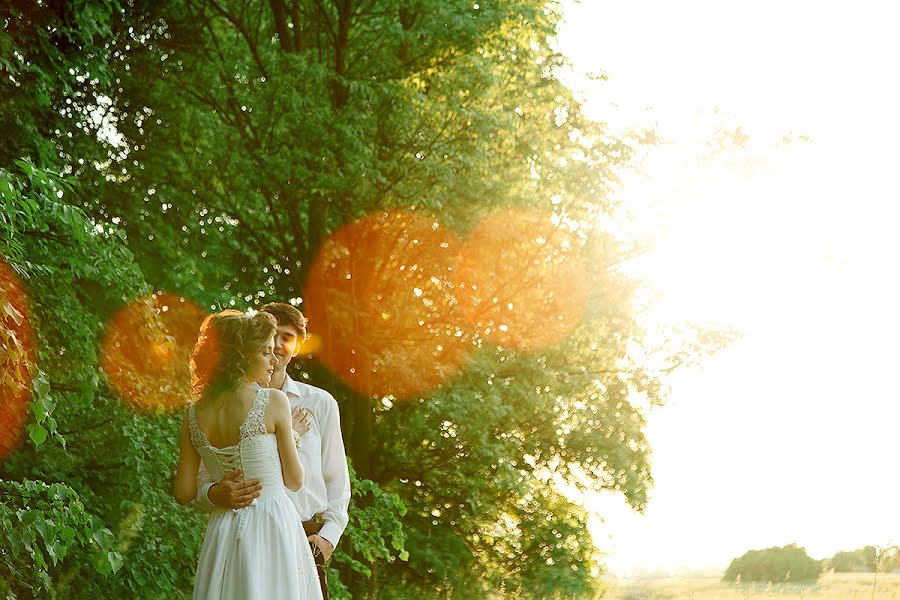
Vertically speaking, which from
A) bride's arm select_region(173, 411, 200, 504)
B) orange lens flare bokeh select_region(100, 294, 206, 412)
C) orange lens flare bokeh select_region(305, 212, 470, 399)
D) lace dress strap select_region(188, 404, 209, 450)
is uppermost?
orange lens flare bokeh select_region(305, 212, 470, 399)

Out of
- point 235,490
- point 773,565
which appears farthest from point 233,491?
point 773,565

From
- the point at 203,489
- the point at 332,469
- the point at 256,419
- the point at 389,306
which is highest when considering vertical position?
the point at 389,306

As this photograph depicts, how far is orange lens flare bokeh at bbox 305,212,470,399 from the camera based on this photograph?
631 inches

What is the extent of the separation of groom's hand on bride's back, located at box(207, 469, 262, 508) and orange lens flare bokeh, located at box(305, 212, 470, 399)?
35.7 ft

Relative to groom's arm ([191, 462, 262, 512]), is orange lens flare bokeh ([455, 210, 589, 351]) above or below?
above

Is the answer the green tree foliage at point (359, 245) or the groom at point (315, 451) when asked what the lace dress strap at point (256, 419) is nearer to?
the groom at point (315, 451)

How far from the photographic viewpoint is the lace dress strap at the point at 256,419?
15.1 ft

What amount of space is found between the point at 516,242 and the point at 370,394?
2935mm

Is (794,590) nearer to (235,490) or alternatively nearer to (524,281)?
Result: (524,281)

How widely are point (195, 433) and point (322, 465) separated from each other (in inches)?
27.7

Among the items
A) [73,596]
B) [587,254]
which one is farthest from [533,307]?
[73,596]

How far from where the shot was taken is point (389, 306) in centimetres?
1672

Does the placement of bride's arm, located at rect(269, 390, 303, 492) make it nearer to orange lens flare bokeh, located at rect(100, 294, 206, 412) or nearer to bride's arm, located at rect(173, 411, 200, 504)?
bride's arm, located at rect(173, 411, 200, 504)

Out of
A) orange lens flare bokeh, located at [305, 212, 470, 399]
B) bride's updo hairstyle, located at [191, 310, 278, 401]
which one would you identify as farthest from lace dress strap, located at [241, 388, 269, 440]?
orange lens flare bokeh, located at [305, 212, 470, 399]
